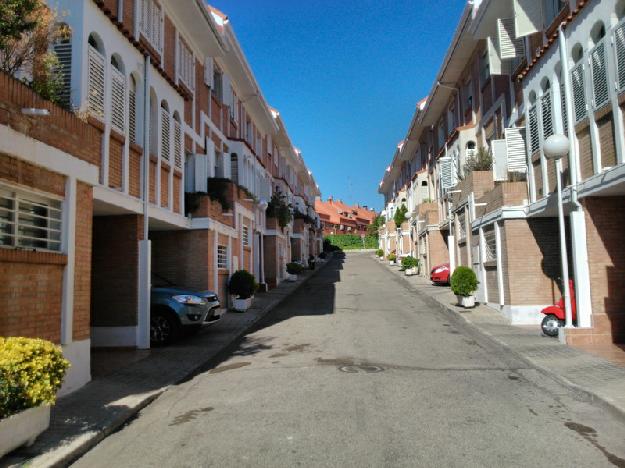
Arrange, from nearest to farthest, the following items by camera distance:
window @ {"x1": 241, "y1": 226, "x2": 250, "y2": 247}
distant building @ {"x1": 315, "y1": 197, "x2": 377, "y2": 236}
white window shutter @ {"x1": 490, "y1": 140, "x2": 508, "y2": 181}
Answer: white window shutter @ {"x1": 490, "y1": 140, "x2": 508, "y2": 181}
window @ {"x1": 241, "y1": 226, "x2": 250, "y2": 247}
distant building @ {"x1": 315, "y1": 197, "x2": 377, "y2": 236}

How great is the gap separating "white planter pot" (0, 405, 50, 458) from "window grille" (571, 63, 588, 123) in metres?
10.5

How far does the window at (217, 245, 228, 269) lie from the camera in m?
17.1

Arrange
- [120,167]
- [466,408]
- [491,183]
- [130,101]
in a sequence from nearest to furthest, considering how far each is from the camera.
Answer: [466,408]
[120,167]
[130,101]
[491,183]

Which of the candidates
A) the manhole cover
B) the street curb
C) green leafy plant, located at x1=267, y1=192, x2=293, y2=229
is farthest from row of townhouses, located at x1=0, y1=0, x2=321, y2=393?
green leafy plant, located at x1=267, y1=192, x2=293, y2=229

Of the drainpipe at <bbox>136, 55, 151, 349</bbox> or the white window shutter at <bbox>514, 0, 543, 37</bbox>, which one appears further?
the white window shutter at <bbox>514, 0, 543, 37</bbox>

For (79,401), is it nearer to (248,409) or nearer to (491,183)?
(248,409)

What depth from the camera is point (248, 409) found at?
6492 millimetres

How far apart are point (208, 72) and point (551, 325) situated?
42.2 feet

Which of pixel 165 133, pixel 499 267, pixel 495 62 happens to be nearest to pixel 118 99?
pixel 165 133

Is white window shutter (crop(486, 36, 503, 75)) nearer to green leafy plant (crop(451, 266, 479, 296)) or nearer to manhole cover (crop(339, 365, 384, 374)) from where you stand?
green leafy plant (crop(451, 266, 479, 296))

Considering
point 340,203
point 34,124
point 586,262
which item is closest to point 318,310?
point 586,262

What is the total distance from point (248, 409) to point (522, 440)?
3.04m

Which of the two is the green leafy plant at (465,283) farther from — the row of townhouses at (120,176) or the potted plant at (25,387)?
the potted plant at (25,387)

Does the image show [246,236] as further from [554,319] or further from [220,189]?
[554,319]
